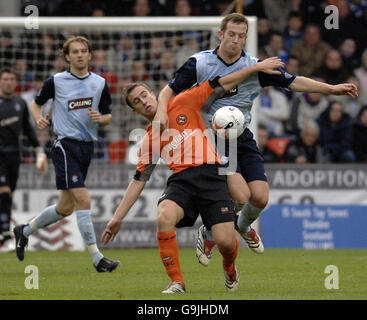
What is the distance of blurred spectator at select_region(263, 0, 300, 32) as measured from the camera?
18.2 metres

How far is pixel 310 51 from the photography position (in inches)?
660

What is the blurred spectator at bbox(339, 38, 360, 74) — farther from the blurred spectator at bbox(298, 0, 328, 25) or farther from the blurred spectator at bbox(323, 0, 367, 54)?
the blurred spectator at bbox(298, 0, 328, 25)

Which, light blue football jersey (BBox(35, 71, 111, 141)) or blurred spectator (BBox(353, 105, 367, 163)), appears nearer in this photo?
light blue football jersey (BBox(35, 71, 111, 141))

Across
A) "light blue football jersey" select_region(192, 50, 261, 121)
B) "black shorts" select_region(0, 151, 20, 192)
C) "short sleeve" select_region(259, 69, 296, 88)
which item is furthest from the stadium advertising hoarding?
"short sleeve" select_region(259, 69, 296, 88)

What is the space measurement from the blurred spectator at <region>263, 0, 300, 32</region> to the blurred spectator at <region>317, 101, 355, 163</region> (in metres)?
3.21

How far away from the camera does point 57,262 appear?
1148cm

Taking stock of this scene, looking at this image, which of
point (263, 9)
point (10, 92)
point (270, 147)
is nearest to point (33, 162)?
point (10, 92)

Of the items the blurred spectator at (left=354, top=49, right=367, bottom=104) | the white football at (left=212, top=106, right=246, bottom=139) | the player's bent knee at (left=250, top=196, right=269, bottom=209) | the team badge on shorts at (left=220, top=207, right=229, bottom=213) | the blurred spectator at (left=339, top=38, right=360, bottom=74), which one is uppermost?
the blurred spectator at (left=339, top=38, right=360, bottom=74)

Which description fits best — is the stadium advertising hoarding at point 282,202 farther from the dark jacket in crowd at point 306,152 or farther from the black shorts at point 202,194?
the black shorts at point 202,194

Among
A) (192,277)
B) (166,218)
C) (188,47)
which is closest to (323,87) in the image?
(166,218)

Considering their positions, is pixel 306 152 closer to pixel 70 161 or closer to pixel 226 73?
pixel 70 161

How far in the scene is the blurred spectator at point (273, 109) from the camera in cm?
1569

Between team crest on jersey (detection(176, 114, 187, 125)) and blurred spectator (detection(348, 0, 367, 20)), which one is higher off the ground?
blurred spectator (detection(348, 0, 367, 20))

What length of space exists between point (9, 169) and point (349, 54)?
6589 millimetres
